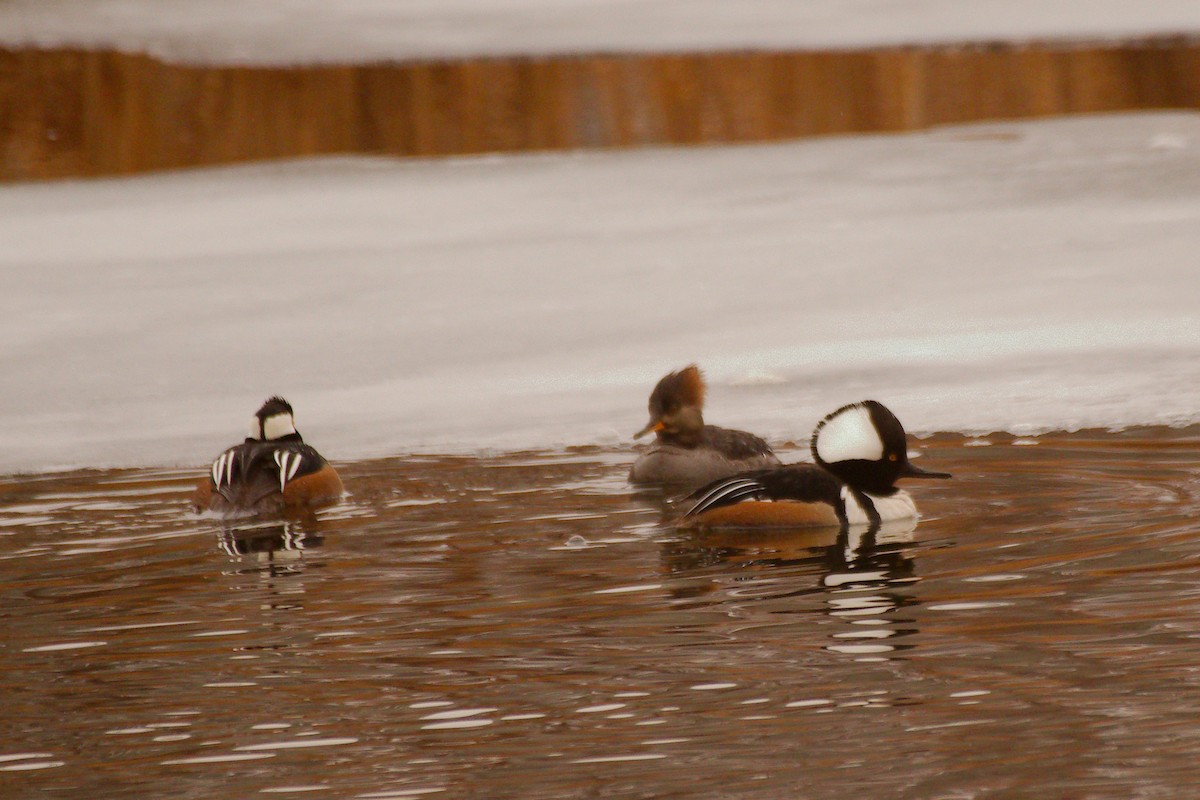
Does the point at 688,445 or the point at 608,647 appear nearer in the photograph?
the point at 608,647

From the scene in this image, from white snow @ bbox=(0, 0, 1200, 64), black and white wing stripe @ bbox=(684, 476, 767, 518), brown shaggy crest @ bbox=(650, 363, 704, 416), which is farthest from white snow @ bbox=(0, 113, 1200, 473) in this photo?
white snow @ bbox=(0, 0, 1200, 64)

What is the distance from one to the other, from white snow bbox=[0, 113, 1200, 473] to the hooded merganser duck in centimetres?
39

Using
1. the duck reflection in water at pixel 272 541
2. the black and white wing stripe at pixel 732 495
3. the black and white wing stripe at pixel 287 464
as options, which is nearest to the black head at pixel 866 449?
the black and white wing stripe at pixel 732 495

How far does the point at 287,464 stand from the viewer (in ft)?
20.0

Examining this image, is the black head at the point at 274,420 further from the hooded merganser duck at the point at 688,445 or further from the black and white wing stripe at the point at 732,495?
the black and white wing stripe at the point at 732,495

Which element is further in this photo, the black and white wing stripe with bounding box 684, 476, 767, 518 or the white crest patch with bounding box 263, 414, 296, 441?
the white crest patch with bounding box 263, 414, 296, 441

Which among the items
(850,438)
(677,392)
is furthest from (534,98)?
(850,438)

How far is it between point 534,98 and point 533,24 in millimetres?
1514

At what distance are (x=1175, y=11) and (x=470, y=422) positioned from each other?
1084 centimetres

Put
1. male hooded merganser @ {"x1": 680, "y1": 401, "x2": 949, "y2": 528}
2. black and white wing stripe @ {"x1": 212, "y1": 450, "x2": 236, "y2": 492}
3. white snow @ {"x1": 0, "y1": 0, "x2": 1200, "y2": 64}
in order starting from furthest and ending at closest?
white snow @ {"x1": 0, "y1": 0, "x2": 1200, "y2": 64}, black and white wing stripe @ {"x1": 212, "y1": 450, "x2": 236, "y2": 492}, male hooded merganser @ {"x1": 680, "y1": 401, "x2": 949, "y2": 528}

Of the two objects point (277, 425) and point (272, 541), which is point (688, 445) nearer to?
point (277, 425)

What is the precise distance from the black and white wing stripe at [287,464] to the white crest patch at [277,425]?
1.34ft

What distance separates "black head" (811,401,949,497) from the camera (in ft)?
18.6

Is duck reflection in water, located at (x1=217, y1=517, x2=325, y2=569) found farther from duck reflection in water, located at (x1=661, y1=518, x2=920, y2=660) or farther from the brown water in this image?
duck reflection in water, located at (x1=661, y1=518, x2=920, y2=660)
